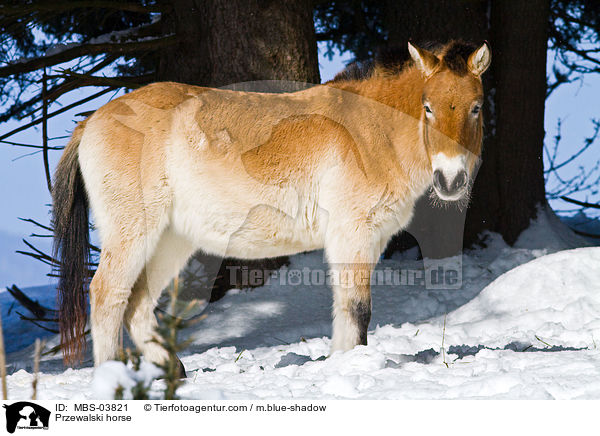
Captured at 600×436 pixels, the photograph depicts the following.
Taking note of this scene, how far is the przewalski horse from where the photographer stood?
4.25m

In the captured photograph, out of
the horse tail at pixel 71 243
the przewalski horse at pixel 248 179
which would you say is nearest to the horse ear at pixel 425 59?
the przewalski horse at pixel 248 179

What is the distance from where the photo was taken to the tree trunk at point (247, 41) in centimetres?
643

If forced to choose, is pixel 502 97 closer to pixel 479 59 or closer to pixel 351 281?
pixel 479 59

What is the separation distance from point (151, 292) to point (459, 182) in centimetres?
246

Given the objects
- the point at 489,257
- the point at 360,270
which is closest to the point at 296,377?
the point at 360,270

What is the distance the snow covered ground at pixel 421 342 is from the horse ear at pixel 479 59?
2.00 metres

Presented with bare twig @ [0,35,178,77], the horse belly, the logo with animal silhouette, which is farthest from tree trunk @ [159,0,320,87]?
the logo with animal silhouette

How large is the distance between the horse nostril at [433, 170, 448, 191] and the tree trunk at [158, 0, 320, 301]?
9.16ft

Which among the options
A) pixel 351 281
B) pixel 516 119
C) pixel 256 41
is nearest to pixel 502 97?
pixel 516 119

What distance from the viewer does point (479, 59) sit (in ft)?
14.0

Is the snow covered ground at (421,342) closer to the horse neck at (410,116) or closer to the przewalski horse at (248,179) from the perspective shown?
the przewalski horse at (248,179)

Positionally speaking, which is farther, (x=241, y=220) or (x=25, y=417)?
(x=241, y=220)

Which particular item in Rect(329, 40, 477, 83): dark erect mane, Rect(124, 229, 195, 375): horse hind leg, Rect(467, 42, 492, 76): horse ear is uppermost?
Rect(329, 40, 477, 83): dark erect mane

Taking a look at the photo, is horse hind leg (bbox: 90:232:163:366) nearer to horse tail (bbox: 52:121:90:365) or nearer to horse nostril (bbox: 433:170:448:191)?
horse tail (bbox: 52:121:90:365)
